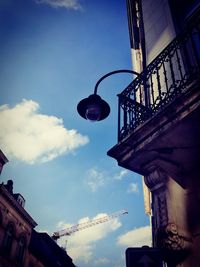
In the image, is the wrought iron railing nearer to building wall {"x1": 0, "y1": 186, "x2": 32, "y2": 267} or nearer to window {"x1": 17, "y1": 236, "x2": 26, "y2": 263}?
building wall {"x1": 0, "y1": 186, "x2": 32, "y2": 267}

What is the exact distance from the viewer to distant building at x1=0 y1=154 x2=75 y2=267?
17.6 metres

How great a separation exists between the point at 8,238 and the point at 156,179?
17069mm

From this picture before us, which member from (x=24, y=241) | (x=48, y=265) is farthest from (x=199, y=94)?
(x=48, y=265)

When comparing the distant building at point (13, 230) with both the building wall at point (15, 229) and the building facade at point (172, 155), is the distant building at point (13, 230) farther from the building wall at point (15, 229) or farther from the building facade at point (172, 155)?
the building facade at point (172, 155)

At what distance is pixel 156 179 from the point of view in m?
4.48

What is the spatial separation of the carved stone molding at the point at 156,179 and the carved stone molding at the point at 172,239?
28.7 inches

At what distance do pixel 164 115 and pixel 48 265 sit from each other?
24453 mm

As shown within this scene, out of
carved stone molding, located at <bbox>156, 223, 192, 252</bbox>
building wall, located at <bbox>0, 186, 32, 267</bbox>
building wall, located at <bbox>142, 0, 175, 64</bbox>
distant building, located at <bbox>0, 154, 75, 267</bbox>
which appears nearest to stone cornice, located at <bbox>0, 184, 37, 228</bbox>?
distant building, located at <bbox>0, 154, 75, 267</bbox>

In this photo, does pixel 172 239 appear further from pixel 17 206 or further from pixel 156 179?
pixel 17 206

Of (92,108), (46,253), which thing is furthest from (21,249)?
(92,108)

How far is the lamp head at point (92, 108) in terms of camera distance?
539 cm

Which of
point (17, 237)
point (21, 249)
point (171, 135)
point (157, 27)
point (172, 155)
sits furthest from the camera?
point (21, 249)

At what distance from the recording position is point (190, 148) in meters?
4.23

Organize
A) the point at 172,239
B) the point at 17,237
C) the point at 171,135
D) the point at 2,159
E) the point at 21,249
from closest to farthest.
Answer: the point at 172,239
the point at 171,135
the point at 2,159
the point at 17,237
the point at 21,249
